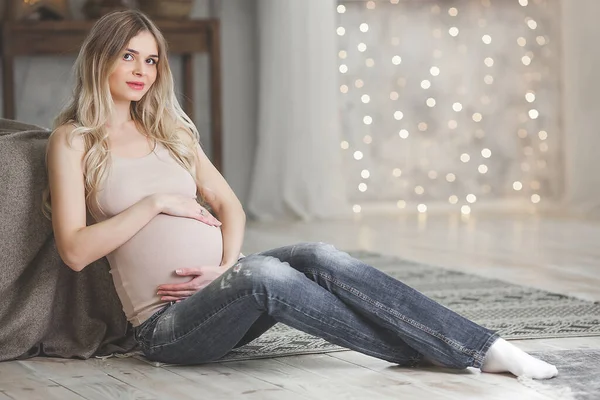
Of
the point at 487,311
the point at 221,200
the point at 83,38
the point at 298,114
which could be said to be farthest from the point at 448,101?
the point at 221,200

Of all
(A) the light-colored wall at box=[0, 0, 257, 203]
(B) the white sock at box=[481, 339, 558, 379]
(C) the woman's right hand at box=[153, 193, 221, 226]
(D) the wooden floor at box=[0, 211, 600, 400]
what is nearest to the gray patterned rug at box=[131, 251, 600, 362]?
(D) the wooden floor at box=[0, 211, 600, 400]

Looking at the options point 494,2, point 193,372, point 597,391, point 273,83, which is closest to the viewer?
point 597,391

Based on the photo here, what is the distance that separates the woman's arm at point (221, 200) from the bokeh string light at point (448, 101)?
368 cm

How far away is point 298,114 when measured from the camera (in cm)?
570

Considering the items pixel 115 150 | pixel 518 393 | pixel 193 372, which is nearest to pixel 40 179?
pixel 115 150

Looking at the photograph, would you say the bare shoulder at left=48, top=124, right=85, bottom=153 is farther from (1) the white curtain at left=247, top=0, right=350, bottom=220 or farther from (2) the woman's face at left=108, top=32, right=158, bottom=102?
(1) the white curtain at left=247, top=0, right=350, bottom=220

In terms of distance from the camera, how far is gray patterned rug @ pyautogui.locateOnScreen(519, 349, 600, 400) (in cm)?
191

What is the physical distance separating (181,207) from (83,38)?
A: 10.9 feet

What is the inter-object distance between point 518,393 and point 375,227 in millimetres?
3423

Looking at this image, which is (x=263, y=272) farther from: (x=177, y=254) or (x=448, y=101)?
(x=448, y=101)

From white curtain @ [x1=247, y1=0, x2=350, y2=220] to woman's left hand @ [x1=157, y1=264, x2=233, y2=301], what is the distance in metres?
3.49

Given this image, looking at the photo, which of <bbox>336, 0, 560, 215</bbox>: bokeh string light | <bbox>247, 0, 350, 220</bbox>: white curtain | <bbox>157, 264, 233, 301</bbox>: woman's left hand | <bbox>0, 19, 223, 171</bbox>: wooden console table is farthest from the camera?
<bbox>336, 0, 560, 215</bbox>: bokeh string light

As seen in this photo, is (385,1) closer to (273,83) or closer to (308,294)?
(273,83)

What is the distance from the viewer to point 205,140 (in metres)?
5.91
